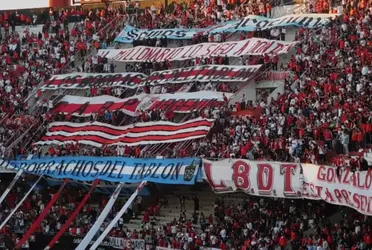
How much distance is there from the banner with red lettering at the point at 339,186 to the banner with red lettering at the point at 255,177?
0.48 metres

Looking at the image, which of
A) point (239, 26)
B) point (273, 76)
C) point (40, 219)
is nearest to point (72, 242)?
point (40, 219)

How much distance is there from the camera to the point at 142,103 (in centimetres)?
3669

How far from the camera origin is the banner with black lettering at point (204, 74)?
35562 millimetres

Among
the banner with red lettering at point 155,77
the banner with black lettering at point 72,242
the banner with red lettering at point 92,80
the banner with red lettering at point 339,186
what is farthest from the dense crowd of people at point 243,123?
the banner with red lettering at point 92,80

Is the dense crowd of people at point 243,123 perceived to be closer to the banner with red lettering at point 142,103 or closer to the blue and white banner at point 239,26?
the banner with red lettering at point 142,103

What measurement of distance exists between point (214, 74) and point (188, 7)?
8.21 meters

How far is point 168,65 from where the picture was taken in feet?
129

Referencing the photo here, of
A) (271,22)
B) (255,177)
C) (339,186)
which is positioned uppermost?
(271,22)

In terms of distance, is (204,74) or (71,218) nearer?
(71,218)

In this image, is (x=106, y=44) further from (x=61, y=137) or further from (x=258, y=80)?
(x=258, y=80)

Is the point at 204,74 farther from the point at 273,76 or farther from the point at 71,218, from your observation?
the point at 71,218

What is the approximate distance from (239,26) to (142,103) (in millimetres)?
5493

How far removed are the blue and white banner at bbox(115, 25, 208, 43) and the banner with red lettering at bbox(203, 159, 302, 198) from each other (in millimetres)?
11404

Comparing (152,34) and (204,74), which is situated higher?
(152,34)
